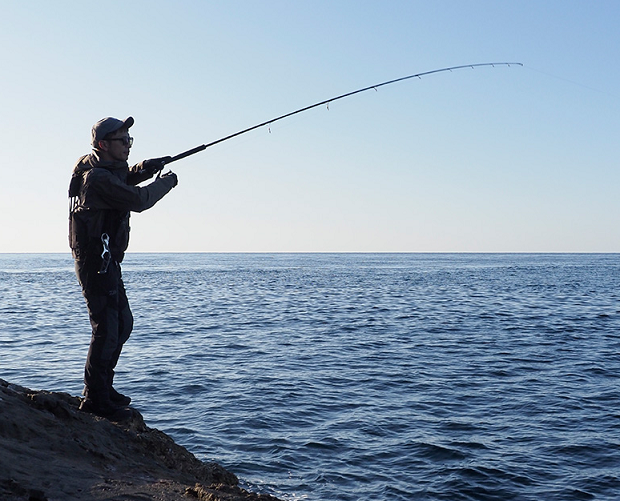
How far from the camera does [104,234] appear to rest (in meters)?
5.15

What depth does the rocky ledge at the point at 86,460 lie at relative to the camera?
364 centimetres

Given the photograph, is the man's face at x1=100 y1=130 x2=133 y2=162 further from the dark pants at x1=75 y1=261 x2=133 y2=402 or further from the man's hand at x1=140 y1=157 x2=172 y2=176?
the dark pants at x1=75 y1=261 x2=133 y2=402

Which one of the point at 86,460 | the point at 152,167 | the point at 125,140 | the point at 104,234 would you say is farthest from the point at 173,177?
the point at 86,460

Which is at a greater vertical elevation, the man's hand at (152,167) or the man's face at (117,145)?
the man's face at (117,145)

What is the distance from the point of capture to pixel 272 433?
812 cm

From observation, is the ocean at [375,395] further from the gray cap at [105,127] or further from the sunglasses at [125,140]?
the gray cap at [105,127]

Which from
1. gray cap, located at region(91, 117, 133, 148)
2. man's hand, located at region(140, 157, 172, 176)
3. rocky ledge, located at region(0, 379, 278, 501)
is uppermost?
gray cap, located at region(91, 117, 133, 148)

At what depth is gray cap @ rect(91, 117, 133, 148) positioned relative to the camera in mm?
5242

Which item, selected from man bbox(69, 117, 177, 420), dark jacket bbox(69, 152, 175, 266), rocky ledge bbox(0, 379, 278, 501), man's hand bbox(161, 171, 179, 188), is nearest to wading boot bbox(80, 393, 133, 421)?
man bbox(69, 117, 177, 420)

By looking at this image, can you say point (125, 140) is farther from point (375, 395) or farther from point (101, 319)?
point (375, 395)

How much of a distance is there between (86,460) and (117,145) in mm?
2647

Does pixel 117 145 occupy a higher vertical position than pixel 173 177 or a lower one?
higher

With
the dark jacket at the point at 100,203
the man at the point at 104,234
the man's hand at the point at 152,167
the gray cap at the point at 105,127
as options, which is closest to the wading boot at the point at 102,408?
the man at the point at 104,234

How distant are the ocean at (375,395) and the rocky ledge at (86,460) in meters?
1.54
